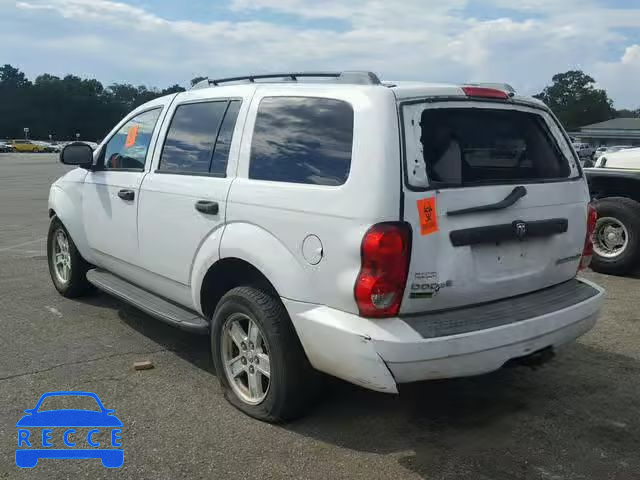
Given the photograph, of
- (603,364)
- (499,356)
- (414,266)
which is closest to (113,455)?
(414,266)

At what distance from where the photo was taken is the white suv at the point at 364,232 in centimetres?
299

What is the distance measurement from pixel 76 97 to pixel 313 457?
12487cm

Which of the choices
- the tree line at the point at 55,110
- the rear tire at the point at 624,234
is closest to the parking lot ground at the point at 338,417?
the rear tire at the point at 624,234

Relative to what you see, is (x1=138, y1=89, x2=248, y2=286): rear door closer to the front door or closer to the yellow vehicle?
the front door

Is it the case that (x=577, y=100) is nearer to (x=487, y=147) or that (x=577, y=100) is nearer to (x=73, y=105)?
(x=73, y=105)

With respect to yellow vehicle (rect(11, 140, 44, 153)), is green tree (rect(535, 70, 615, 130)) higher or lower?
higher

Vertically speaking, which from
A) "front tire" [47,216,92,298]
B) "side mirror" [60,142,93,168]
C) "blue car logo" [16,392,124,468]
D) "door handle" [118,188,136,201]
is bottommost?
"blue car logo" [16,392,124,468]

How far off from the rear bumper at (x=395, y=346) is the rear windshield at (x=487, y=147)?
30.0 inches

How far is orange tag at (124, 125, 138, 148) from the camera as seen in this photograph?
498 cm

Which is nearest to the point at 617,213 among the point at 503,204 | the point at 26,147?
the point at 503,204

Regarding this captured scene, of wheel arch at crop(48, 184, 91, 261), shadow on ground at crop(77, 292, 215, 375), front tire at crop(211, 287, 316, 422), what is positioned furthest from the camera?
wheel arch at crop(48, 184, 91, 261)

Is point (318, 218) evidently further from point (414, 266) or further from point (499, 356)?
point (499, 356)

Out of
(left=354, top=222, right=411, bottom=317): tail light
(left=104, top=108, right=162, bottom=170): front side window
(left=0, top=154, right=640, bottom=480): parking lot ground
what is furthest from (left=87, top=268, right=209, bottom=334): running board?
(left=354, top=222, right=411, bottom=317): tail light

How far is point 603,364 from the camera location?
179 inches
